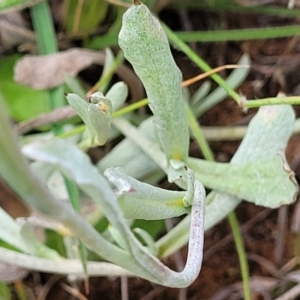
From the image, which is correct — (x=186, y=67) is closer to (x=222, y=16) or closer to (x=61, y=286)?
(x=222, y=16)

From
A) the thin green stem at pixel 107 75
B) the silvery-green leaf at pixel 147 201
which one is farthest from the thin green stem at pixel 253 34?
the silvery-green leaf at pixel 147 201

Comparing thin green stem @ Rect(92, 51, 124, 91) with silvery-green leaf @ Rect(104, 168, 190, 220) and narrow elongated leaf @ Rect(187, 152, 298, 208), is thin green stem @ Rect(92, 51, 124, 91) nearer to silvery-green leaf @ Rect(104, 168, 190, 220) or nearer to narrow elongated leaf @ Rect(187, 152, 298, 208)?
narrow elongated leaf @ Rect(187, 152, 298, 208)

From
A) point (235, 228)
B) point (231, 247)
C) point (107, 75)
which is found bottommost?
point (231, 247)

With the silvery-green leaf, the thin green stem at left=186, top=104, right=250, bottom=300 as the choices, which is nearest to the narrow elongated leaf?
the thin green stem at left=186, top=104, right=250, bottom=300

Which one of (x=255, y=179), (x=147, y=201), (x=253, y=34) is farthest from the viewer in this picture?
(x=253, y=34)

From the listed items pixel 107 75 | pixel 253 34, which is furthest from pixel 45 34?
pixel 253 34

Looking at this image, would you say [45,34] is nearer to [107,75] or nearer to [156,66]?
[107,75]

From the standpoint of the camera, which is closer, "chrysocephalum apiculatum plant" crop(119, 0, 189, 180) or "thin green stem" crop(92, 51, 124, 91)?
"chrysocephalum apiculatum plant" crop(119, 0, 189, 180)

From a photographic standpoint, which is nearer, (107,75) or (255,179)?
Answer: (255,179)

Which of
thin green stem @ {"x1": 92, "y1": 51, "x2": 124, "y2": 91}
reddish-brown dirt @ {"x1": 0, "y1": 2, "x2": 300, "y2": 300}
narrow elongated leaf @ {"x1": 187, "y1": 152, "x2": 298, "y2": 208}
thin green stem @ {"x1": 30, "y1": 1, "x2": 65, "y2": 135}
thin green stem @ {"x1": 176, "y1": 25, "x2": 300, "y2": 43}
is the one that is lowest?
reddish-brown dirt @ {"x1": 0, "y1": 2, "x2": 300, "y2": 300}
